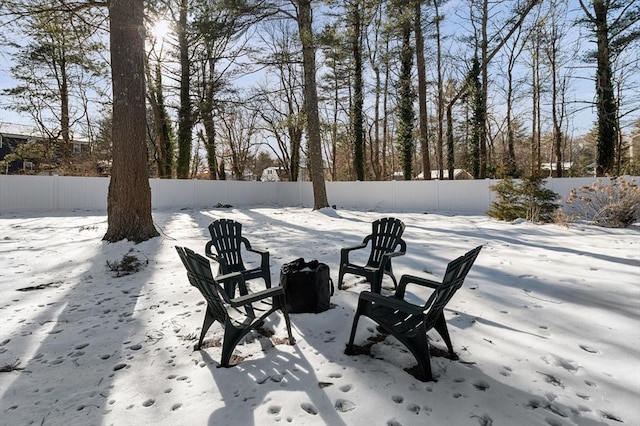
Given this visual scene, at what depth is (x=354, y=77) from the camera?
1703 centimetres

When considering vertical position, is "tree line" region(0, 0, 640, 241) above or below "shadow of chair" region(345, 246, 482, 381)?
above

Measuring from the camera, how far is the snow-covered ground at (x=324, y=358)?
1.68 meters

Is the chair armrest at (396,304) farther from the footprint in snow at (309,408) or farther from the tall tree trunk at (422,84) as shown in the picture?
the tall tree trunk at (422,84)

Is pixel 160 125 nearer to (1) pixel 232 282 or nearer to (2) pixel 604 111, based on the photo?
(1) pixel 232 282

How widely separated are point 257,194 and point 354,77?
25.3 feet

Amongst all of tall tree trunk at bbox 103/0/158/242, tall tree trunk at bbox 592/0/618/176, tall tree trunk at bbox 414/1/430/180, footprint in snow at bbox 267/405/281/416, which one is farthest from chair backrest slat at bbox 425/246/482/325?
tall tree trunk at bbox 414/1/430/180

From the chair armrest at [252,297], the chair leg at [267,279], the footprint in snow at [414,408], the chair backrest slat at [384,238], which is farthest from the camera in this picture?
the chair backrest slat at [384,238]

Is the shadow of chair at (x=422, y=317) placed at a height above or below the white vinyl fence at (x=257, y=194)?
below

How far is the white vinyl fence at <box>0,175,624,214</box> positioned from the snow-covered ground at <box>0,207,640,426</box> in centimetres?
809

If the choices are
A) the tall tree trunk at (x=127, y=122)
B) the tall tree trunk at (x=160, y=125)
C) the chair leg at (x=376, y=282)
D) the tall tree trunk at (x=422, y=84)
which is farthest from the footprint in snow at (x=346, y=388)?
the tall tree trunk at (x=160, y=125)

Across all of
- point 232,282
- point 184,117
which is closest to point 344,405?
point 232,282

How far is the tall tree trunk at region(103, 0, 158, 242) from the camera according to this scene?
5457mm

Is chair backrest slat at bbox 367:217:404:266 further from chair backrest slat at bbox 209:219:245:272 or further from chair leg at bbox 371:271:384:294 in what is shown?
chair backrest slat at bbox 209:219:245:272

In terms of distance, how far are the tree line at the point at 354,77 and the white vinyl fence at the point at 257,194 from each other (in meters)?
1.48
